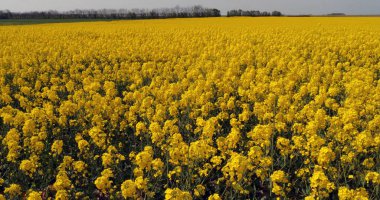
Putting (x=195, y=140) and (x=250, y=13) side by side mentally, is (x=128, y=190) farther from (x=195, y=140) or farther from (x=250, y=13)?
(x=250, y=13)

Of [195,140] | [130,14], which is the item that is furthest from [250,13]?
[195,140]

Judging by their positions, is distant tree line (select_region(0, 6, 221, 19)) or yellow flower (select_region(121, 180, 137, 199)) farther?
distant tree line (select_region(0, 6, 221, 19))

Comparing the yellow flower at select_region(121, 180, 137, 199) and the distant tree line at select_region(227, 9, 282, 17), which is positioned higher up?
the yellow flower at select_region(121, 180, 137, 199)

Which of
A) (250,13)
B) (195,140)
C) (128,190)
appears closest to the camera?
(128,190)

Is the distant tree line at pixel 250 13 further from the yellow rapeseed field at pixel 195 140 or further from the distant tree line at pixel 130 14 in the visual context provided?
the yellow rapeseed field at pixel 195 140

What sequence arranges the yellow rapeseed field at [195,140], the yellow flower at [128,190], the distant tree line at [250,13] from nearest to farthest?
the yellow flower at [128,190], the yellow rapeseed field at [195,140], the distant tree line at [250,13]

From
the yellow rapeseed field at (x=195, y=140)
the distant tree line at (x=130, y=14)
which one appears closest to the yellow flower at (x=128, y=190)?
the yellow rapeseed field at (x=195, y=140)

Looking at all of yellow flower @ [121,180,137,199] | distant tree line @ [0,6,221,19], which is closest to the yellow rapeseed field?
yellow flower @ [121,180,137,199]

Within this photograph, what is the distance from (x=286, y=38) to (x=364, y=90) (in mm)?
12267

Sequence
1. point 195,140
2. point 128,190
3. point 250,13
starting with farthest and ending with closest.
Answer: point 250,13 < point 195,140 < point 128,190

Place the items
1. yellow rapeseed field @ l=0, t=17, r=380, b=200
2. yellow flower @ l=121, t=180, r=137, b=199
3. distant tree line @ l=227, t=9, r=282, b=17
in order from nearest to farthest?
yellow flower @ l=121, t=180, r=137, b=199 → yellow rapeseed field @ l=0, t=17, r=380, b=200 → distant tree line @ l=227, t=9, r=282, b=17

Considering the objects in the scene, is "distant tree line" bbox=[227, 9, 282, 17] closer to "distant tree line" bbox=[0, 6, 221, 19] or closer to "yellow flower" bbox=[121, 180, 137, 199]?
"distant tree line" bbox=[0, 6, 221, 19]

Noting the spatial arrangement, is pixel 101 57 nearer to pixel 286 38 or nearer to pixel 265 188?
pixel 286 38

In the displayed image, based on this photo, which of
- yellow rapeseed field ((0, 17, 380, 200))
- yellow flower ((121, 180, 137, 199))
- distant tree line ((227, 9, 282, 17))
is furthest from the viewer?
distant tree line ((227, 9, 282, 17))
